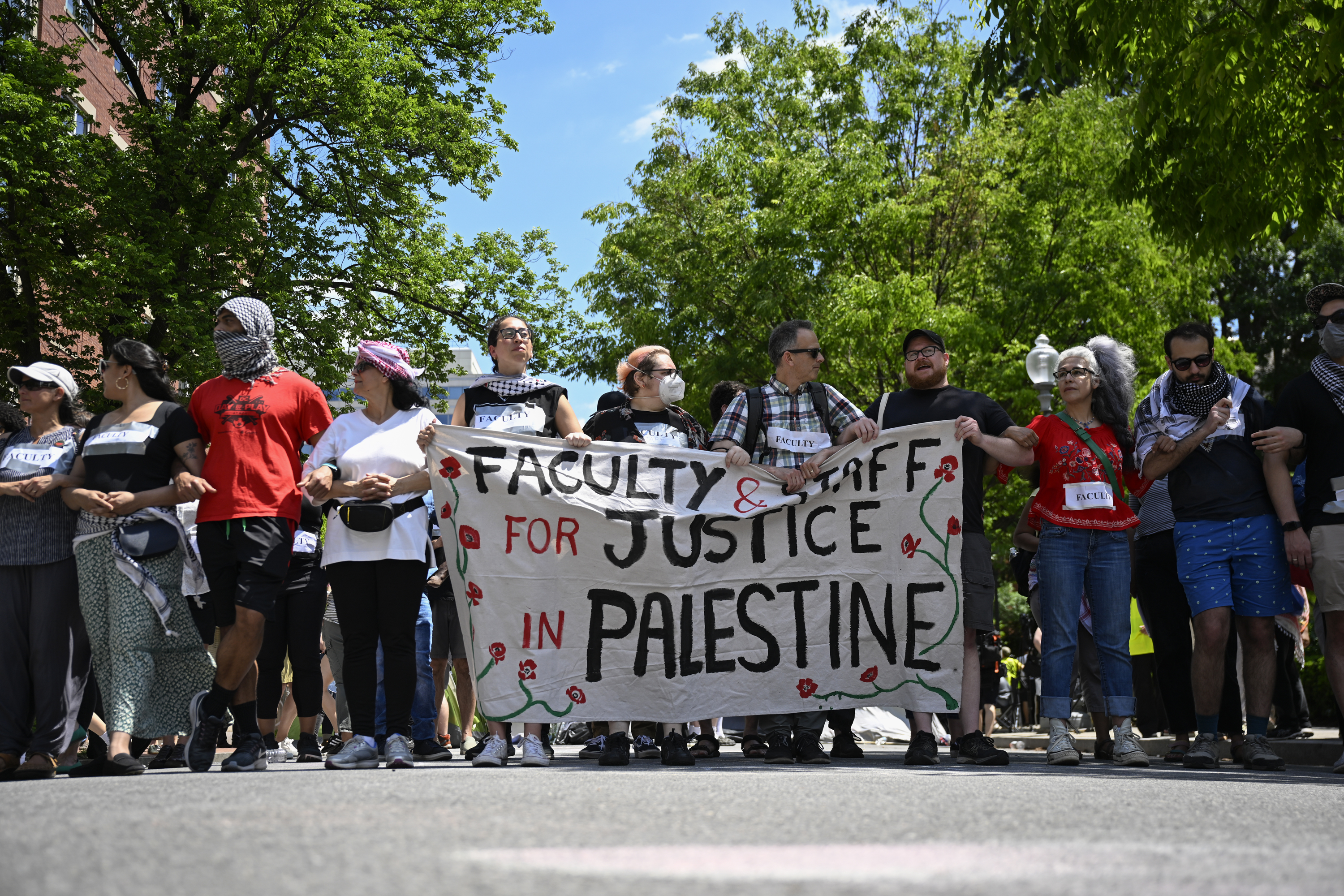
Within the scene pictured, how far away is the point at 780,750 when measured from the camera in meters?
6.69

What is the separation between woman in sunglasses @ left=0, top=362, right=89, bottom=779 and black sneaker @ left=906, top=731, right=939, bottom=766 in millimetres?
4144

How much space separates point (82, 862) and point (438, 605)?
6465 millimetres

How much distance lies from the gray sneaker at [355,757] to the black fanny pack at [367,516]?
0.99 metres

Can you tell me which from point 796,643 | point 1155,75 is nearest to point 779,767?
point 796,643

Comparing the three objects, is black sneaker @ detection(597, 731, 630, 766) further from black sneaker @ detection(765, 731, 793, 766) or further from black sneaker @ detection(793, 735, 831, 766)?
black sneaker @ detection(793, 735, 831, 766)

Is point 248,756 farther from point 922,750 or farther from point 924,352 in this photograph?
point 924,352

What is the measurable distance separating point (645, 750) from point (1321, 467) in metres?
3.79

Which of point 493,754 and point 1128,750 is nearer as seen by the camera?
point 493,754

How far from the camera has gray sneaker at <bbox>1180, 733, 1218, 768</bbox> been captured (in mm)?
6609

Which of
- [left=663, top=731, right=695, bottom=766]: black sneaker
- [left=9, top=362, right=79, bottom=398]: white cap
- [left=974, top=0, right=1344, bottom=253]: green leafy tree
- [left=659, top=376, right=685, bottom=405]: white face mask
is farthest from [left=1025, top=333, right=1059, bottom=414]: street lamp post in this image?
[left=9, top=362, right=79, bottom=398]: white cap

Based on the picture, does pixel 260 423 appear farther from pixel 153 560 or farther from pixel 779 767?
pixel 779 767

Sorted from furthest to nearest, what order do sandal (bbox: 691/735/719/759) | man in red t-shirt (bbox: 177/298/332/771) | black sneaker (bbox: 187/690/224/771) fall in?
sandal (bbox: 691/735/719/759) → man in red t-shirt (bbox: 177/298/332/771) → black sneaker (bbox: 187/690/224/771)

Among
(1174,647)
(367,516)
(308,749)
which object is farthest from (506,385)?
(1174,647)

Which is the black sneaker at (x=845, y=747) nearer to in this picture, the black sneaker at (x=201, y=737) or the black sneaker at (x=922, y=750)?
the black sneaker at (x=922, y=750)
